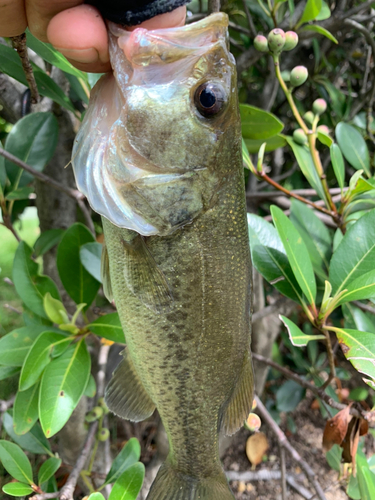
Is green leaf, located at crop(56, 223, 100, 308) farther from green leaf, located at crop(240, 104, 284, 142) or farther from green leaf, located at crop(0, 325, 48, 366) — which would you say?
green leaf, located at crop(240, 104, 284, 142)

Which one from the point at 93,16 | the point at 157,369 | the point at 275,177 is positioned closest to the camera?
the point at 93,16

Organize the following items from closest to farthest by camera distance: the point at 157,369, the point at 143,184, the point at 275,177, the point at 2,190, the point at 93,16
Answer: the point at 93,16
the point at 143,184
the point at 157,369
the point at 2,190
the point at 275,177

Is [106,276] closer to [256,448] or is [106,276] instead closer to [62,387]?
[62,387]

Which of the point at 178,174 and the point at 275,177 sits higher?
the point at 178,174

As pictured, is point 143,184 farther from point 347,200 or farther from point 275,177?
point 275,177

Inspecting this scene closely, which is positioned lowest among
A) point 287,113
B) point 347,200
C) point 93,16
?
point 287,113

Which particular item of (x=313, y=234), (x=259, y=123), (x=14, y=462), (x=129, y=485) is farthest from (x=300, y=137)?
(x=14, y=462)

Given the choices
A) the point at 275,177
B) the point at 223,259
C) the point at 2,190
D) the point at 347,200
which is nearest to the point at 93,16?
the point at 223,259
